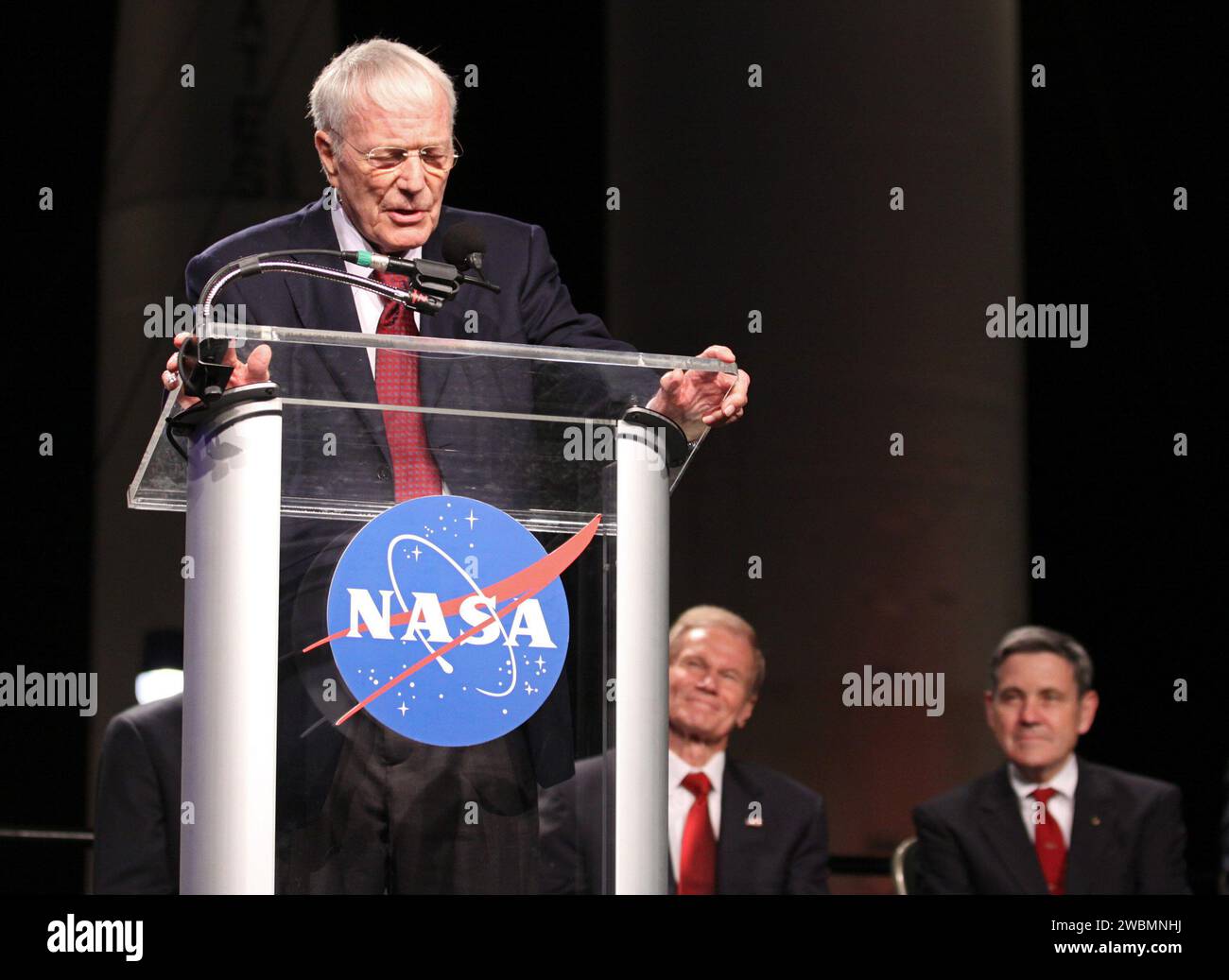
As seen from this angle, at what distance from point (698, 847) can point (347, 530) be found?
2035 millimetres

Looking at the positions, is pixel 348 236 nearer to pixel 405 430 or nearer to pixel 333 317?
pixel 333 317

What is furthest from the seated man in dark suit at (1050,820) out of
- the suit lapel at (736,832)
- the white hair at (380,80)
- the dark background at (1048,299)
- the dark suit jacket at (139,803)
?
the white hair at (380,80)

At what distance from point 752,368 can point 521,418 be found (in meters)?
2.74

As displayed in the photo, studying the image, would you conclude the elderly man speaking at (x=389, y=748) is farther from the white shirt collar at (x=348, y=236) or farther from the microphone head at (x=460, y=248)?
the white shirt collar at (x=348, y=236)

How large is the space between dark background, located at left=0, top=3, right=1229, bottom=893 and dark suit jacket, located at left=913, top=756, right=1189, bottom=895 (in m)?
0.72

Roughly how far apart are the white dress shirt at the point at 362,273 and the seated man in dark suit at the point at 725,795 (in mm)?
1430

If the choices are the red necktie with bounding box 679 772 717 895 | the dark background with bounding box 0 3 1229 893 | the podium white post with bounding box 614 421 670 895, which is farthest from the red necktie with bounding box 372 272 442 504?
the dark background with bounding box 0 3 1229 893

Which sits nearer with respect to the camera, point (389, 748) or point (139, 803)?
point (389, 748)

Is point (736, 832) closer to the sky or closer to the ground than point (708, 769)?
closer to the ground

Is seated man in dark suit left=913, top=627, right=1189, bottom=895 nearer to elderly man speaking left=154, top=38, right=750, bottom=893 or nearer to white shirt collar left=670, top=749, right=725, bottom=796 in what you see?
white shirt collar left=670, top=749, right=725, bottom=796

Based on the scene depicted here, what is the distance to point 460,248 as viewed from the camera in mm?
2227

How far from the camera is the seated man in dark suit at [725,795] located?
3691 millimetres

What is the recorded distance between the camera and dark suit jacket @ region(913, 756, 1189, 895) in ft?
11.9

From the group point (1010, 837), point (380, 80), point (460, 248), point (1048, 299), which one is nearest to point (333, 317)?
point (460, 248)
